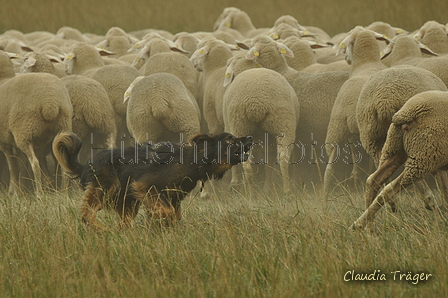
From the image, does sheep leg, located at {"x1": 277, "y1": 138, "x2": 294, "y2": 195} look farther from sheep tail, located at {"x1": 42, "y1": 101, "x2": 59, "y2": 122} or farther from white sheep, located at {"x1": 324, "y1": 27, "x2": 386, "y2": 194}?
sheep tail, located at {"x1": 42, "y1": 101, "x2": 59, "y2": 122}

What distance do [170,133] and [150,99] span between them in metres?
0.54

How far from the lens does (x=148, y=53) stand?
11.0m

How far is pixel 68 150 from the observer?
511 centimetres

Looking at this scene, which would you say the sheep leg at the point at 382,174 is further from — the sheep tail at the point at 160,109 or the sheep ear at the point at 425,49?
the sheep ear at the point at 425,49

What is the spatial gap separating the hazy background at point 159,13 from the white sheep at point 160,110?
1426cm

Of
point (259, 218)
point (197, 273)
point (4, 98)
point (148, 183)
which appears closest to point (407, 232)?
point (259, 218)

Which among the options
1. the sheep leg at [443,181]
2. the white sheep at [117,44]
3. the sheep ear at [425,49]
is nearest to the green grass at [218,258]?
the sheep leg at [443,181]

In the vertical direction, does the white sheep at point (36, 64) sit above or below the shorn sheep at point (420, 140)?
below

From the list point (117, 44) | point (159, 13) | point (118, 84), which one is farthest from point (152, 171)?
point (159, 13)

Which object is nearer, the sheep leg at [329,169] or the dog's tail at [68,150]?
the dog's tail at [68,150]

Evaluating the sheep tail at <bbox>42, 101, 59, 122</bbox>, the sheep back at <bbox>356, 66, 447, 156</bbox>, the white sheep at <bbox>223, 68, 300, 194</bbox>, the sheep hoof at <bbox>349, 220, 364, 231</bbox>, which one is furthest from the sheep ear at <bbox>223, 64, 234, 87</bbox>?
the sheep hoof at <bbox>349, 220, 364, 231</bbox>

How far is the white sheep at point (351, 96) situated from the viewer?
7.13 meters

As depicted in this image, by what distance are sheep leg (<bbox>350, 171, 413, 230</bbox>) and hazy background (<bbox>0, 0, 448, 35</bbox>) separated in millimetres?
16942

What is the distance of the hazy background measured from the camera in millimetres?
21953
